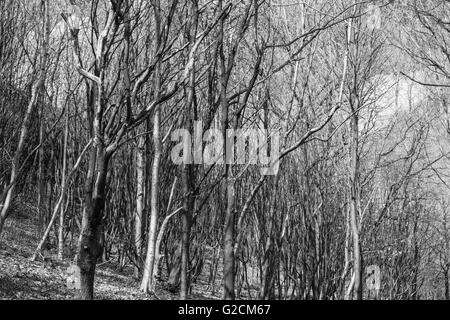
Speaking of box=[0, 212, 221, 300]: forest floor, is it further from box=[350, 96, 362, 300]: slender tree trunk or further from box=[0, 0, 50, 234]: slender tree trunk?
box=[350, 96, 362, 300]: slender tree trunk

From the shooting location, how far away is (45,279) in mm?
7457

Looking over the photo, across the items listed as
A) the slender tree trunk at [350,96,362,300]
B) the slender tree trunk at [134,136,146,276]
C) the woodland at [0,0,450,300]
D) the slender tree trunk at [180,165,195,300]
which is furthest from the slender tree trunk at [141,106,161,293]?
the slender tree trunk at [350,96,362,300]

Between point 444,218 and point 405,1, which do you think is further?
point 444,218

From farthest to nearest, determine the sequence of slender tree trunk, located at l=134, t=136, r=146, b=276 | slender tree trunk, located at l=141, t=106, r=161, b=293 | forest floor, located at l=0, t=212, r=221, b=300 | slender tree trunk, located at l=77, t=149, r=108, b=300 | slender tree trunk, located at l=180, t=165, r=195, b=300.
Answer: slender tree trunk, located at l=134, t=136, r=146, b=276
slender tree trunk, located at l=141, t=106, r=161, b=293
forest floor, located at l=0, t=212, r=221, b=300
slender tree trunk, located at l=180, t=165, r=195, b=300
slender tree trunk, located at l=77, t=149, r=108, b=300

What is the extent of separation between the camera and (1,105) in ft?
26.9

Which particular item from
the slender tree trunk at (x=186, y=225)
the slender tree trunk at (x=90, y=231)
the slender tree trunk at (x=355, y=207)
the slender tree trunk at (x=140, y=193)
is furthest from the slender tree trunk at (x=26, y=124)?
the slender tree trunk at (x=355, y=207)

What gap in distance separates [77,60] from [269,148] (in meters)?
2.74

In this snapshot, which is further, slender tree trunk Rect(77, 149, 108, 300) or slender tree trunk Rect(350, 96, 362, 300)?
slender tree trunk Rect(350, 96, 362, 300)

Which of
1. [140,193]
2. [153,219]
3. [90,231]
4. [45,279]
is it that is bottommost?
[45,279]

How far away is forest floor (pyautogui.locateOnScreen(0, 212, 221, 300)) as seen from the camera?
657 centimetres

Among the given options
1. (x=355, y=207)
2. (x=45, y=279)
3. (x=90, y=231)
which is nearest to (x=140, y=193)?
(x=45, y=279)

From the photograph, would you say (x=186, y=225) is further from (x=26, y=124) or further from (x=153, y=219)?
(x=26, y=124)
